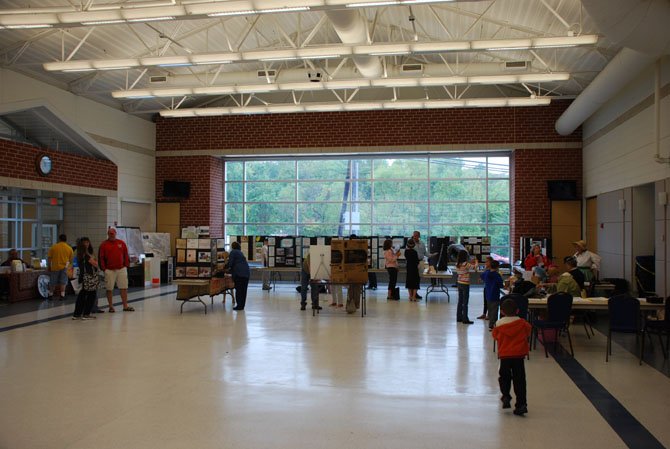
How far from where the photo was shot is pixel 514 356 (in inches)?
214

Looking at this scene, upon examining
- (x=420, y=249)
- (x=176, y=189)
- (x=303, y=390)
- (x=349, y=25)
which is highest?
(x=349, y=25)

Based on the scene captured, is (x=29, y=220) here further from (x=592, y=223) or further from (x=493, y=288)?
(x=592, y=223)

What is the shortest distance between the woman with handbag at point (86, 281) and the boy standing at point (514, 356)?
26.0 ft

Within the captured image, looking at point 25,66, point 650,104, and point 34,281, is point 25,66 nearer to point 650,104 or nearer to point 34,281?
point 34,281

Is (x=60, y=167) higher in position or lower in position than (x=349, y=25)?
lower

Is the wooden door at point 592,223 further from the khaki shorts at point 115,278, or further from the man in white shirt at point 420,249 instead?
the khaki shorts at point 115,278

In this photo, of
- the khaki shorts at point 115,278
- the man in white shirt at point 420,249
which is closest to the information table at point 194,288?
the khaki shorts at point 115,278

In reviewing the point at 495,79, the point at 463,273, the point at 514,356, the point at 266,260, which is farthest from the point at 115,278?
the point at 514,356

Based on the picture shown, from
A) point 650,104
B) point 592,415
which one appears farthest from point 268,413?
point 650,104

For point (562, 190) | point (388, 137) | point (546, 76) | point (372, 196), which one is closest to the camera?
point (546, 76)

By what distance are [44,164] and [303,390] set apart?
36.9ft

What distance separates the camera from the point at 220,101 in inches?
756

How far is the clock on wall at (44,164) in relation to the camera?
47.2ft

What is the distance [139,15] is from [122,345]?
187 inches
